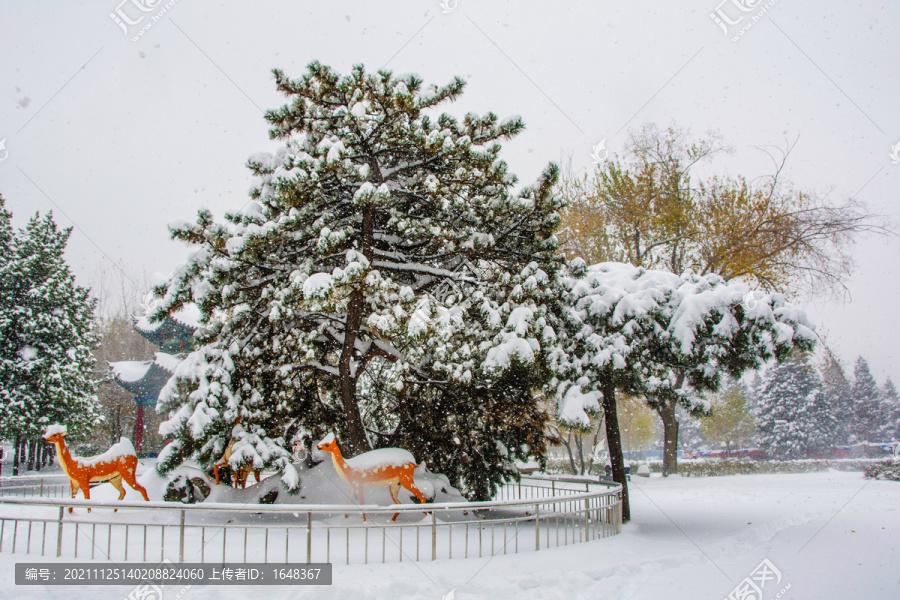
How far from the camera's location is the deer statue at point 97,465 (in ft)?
33.0

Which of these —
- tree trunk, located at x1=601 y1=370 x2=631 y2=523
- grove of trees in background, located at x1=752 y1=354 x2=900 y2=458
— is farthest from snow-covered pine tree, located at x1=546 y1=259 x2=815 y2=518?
grove of trees in background, located at x1=752 y1=354 x2=900 y2=458

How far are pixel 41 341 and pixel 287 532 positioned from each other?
25.2 meters

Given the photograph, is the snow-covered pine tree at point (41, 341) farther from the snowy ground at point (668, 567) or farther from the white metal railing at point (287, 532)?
the snowy ground at point (668, 567)

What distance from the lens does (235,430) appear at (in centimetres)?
1005

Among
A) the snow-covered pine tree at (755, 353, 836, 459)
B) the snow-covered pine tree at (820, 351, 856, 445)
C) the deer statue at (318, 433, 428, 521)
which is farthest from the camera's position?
the snow-covered pine tree at (820, 351, 856, 445)

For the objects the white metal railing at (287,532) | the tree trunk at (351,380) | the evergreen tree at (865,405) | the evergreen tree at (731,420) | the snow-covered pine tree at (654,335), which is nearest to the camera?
the white metal railing at (287,532)

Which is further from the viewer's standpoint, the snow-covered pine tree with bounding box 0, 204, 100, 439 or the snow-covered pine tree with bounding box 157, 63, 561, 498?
the snow-covered pine tree with bounding box 0, 204, 100, 439

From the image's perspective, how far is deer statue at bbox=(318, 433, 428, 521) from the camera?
9727 millimetres

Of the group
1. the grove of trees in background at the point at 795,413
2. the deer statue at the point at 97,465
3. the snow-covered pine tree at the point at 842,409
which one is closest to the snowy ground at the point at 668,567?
the deer statue at the point at 97,465

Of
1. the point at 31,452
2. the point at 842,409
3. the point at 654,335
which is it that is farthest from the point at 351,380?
the point at 842,409

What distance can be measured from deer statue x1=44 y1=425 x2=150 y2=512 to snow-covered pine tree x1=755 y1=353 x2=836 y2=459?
48291mm

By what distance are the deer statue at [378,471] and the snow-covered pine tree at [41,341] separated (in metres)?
21.3

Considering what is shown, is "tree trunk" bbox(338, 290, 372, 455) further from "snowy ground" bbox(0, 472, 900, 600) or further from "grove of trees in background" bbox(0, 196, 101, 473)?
"grove of trees in background" bbox(0, 196, 101, 473)

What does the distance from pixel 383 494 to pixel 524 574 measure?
14.9 feet
